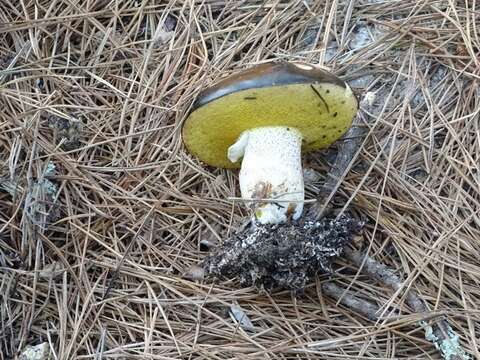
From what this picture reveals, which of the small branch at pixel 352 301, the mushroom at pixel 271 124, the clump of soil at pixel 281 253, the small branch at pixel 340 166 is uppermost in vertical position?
the mushroom at pixel 271 124

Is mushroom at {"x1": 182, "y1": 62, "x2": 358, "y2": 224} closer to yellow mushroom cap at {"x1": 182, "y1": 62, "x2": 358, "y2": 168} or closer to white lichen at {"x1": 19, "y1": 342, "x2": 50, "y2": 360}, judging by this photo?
yellow mushroom cap at {"x1": 182, "y1": 62, "x2": 358, "y2": 168}

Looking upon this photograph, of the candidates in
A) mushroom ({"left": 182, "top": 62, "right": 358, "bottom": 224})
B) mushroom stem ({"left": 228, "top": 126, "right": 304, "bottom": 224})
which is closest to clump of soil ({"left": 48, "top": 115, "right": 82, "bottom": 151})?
mushroom ({"left": 182, "top": 62, "right": 358, "bottom": 224})

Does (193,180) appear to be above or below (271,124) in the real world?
below

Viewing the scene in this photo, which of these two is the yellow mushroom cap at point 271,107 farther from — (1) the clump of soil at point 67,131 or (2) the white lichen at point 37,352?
(2) the white lichen at point 37,352

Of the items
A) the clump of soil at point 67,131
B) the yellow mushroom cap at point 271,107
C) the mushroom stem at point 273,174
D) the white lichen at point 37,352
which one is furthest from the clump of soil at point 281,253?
the clump of soil at point 67,131

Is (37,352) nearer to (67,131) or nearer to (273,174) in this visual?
(67,131)

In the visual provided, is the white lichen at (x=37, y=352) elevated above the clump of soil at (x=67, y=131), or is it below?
below

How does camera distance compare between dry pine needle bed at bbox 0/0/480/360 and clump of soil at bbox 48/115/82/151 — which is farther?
clump of soil at bbox 48/115/82/151

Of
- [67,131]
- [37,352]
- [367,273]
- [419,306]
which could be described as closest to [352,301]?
[367,273]
